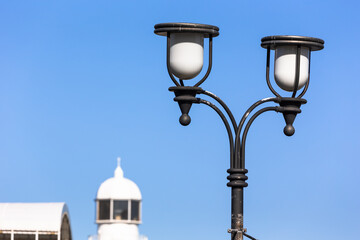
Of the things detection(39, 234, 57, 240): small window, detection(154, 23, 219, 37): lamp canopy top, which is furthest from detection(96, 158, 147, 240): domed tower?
detection(154, 23, 219, 37): lamp canopy top

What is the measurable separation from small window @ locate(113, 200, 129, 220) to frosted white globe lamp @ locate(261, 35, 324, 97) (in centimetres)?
1647

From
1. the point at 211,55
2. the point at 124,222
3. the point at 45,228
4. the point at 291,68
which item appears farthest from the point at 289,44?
the point at 45,228

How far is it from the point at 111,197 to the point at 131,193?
0.67 m

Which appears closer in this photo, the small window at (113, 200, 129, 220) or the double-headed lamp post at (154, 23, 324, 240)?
the double-headed lamp post at (154, 23, 324, 240)

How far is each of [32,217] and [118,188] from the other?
6.26m

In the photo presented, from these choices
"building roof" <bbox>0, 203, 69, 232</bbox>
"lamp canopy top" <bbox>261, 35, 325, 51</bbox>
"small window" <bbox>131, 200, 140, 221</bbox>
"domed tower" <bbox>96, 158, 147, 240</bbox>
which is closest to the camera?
"lamp canopy top" <bbox>261, 35, 325, 51</bbox>

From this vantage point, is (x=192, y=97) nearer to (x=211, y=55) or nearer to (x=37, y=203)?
(x=211, y=55)

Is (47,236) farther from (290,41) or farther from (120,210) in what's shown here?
(290,41)

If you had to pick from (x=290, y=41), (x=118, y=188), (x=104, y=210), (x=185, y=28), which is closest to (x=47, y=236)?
(x=104, y=210)

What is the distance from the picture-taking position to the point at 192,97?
14.5 m

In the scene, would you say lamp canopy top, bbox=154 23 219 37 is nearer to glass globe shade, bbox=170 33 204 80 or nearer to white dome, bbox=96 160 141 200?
glass globe shade, bbox=170 33 204 80

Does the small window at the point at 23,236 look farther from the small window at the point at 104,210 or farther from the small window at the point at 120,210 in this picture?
the small window at the point at 120,210

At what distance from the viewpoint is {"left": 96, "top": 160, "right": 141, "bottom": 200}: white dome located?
103ft

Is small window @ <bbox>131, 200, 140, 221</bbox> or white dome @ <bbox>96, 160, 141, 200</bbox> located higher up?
white dome @ <bbox>96, 160, 141, 200</bbox>
